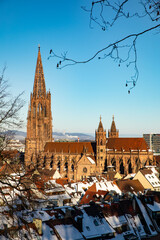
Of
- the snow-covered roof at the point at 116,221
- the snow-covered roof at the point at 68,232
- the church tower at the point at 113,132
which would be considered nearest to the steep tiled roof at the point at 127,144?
the church tower at the point at 113,132

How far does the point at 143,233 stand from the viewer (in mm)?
Result: 28031

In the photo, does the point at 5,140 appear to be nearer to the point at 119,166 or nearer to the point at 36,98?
the point at 119,166

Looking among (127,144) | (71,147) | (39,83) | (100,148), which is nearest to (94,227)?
(100,148)

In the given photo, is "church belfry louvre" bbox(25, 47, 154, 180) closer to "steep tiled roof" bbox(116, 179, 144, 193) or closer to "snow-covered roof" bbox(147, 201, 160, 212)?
"steep tiled roof" bbox(116, 179, 144, 193)

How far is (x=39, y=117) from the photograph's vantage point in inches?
4099

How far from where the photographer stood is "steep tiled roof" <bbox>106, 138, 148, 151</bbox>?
92375 mm

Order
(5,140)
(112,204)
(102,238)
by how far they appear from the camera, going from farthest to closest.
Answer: (112,204) → (102,238) → (5,140)

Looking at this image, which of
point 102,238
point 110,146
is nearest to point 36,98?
point 110,146

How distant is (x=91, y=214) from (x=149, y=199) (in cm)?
854

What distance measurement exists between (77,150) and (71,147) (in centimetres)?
271

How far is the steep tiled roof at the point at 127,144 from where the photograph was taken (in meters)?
92.4

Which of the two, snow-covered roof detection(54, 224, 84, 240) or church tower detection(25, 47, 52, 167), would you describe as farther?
church tower detection(25, 47, 52, 167)

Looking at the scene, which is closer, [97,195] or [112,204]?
[112,204]

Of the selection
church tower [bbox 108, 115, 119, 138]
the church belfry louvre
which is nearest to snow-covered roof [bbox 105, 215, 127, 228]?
the church belfry louvre
